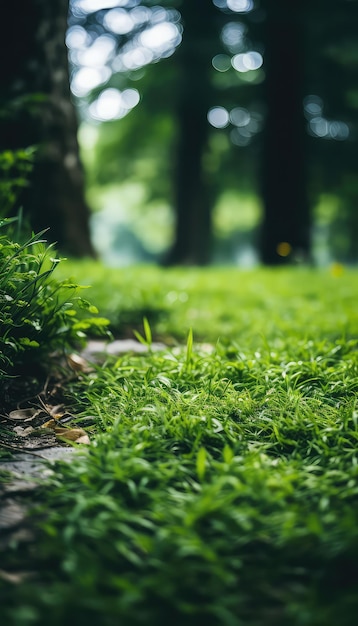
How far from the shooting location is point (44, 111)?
175 inches

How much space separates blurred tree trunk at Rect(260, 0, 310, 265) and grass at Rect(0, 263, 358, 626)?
6050 millimetres

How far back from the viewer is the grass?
101 centimetres

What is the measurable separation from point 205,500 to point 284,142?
25.8ft

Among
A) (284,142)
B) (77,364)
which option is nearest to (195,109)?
(284,142)

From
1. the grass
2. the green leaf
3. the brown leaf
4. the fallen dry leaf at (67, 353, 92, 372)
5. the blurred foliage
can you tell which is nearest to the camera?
the grass

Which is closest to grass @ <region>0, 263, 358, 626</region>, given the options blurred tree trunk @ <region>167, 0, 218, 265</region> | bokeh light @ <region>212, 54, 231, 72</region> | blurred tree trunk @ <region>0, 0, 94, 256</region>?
blurred tree trunk @ <region>0, 0, 94, 256</region>

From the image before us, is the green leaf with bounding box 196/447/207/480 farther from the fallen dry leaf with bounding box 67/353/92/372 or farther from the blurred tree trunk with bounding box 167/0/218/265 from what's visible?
the blurred tree trunk with bounding box 167/0/218/265

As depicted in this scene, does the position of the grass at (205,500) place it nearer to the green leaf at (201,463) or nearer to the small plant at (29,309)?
the green leaf at (201,463)

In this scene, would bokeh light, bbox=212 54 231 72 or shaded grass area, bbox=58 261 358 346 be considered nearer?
shaded grass area, bbox=58 261 358 346

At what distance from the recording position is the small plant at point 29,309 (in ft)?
6.21

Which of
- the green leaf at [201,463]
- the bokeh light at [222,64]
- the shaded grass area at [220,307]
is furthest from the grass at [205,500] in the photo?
the bokeh light at [222,64]

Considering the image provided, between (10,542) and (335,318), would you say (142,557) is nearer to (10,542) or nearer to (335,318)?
(10,542)

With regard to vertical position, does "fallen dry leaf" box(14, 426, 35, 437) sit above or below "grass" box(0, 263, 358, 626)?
below

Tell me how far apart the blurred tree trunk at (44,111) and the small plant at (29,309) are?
2283 millimetres
